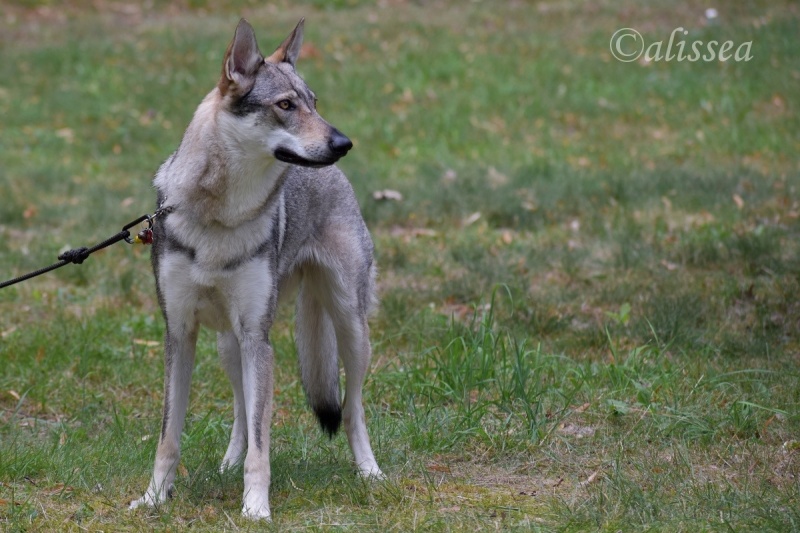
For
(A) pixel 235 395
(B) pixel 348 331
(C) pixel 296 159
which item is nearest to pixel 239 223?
(C) pixel 296 159

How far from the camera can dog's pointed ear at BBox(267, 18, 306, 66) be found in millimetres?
4020

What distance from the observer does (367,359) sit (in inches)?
179

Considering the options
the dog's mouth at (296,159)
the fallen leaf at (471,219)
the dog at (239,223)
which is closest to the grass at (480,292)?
the fallen leaf at (471,219)

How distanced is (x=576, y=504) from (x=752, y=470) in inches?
33.8

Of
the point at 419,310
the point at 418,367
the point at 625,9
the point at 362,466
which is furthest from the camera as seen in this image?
the point at 625,9

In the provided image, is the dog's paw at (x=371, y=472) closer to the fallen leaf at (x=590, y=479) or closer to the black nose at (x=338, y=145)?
the fallen leaf at (x=590, y=479)

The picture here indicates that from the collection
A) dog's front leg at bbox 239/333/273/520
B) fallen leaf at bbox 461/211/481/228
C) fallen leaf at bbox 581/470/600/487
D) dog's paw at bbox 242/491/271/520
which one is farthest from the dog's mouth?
fallen leaf at bbox 461/211/481/228

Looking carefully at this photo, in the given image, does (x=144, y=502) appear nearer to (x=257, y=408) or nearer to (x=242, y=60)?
(x=257, y=408)

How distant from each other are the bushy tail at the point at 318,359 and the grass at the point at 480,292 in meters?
0.20

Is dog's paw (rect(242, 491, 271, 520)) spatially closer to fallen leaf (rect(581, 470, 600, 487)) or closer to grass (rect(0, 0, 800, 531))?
grass (rect(0, 0, 800, 531))

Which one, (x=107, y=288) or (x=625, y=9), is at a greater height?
(x=625, y=9)

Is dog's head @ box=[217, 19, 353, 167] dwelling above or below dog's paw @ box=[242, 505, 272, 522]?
above

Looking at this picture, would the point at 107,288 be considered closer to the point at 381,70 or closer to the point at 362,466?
the point at 362,466

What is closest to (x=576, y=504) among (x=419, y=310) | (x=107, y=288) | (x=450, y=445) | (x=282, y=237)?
(x=450, y=445)
